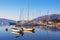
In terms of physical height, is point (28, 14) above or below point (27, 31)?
above

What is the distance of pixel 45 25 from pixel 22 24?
4.84 metres

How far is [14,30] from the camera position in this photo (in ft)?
27.7

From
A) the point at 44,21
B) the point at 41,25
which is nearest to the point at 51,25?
the point at 41,25

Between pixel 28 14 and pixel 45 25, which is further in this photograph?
pixel 45 25

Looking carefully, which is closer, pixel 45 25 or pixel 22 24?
pixel 22 24

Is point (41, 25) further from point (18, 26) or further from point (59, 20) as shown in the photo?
point (18, 26)

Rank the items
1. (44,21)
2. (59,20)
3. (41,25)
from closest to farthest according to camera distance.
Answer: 1. (59,20)
2. (44,21)
3. (41,25)

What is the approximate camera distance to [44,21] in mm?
13359

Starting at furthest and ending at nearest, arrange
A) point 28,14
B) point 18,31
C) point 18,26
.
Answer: point 18,26
point 18,31
point 28,14

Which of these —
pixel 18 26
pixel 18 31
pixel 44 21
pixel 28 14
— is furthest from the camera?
pixel 44 21

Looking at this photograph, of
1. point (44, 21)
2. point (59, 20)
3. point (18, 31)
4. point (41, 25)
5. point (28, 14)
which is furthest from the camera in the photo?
point (41, 25)

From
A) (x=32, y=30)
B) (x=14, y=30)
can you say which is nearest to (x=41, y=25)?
(x=32, y=30)

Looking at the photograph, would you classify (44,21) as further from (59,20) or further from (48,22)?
(59,20)

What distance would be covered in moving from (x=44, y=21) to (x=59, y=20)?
4.53 ft
